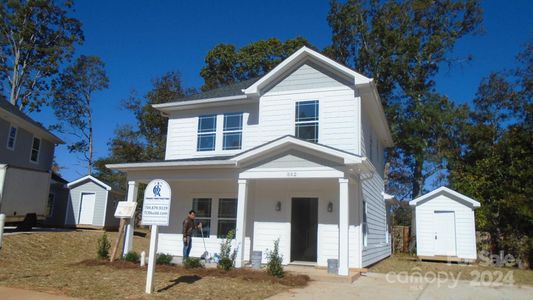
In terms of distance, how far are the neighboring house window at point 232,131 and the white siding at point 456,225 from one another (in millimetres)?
9382

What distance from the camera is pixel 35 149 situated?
26.2 m

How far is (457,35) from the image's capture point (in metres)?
30.6

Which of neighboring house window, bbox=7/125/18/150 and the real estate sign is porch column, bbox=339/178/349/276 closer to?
the real estate sign

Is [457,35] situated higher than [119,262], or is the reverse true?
[457,35]

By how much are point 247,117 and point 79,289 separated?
8.90m

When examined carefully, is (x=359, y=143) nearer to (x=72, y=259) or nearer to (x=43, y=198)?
(x=72, y=259)

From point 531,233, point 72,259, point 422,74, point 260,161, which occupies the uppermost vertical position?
point 422,74

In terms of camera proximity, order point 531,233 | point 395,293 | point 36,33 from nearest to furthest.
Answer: point 395,293
point 531,233
point 36,33

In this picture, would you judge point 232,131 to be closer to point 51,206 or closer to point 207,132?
point 207,132

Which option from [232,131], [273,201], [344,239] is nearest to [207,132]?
[232,131]

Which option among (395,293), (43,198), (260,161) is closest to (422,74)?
(260,161)

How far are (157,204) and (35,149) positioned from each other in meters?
21.6

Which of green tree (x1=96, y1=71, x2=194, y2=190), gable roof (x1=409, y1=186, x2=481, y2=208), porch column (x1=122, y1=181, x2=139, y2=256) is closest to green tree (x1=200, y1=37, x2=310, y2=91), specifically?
green tree (x1=96, y1=71, x2=194, y2=190)

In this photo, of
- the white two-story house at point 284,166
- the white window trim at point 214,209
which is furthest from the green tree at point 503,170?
the white window trim at point 214,209
